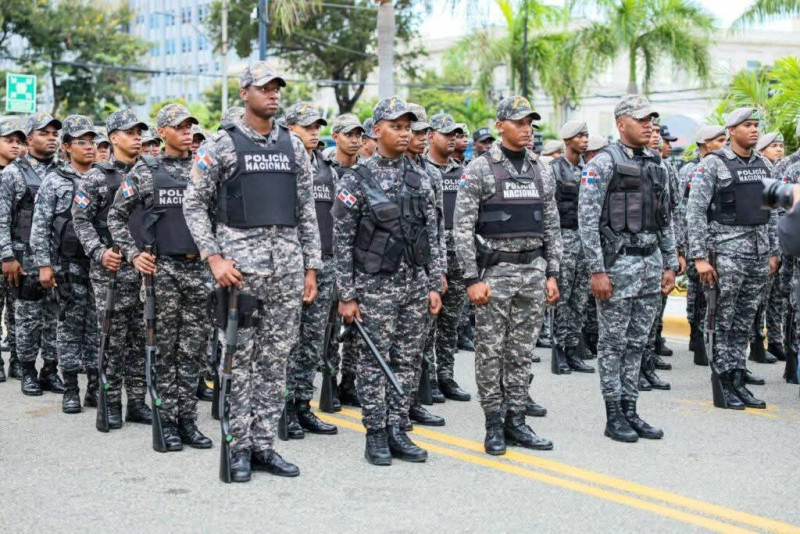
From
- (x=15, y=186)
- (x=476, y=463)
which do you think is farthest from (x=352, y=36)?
(x=476, y=463)

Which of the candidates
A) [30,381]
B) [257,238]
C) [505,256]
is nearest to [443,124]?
[505,256]

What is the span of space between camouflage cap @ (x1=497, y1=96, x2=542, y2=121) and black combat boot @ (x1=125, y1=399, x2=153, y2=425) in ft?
10.3

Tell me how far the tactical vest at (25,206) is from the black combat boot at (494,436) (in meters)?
4.48

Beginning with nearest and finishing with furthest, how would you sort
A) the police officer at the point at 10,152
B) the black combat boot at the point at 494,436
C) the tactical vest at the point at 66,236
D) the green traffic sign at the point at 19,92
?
1. the black combat boot at the point at 494,436
2. the tactical vest at the point at 66,236
3. the police officer at the point at 10,152
4. the green traffic sign at the point at 19,92

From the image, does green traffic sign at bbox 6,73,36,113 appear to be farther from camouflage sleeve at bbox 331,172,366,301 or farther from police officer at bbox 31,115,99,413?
camouflage sleeve at bbox 331,172,366,301

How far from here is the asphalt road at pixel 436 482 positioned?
17.1 feet

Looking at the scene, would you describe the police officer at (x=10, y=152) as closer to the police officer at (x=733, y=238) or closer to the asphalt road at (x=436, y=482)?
the asphalt road at (x=436, y=482)

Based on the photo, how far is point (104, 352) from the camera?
7.32 m

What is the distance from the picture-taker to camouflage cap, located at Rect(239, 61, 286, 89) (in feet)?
19.7

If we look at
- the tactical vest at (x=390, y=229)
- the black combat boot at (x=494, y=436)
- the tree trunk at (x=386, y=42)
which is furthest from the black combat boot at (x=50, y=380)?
the tree trunk at (x=386, y=42)

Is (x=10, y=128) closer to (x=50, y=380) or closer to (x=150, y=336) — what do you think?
(x=50, y=380)

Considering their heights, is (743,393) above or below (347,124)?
below

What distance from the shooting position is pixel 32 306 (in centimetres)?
911

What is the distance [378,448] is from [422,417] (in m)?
1.21
